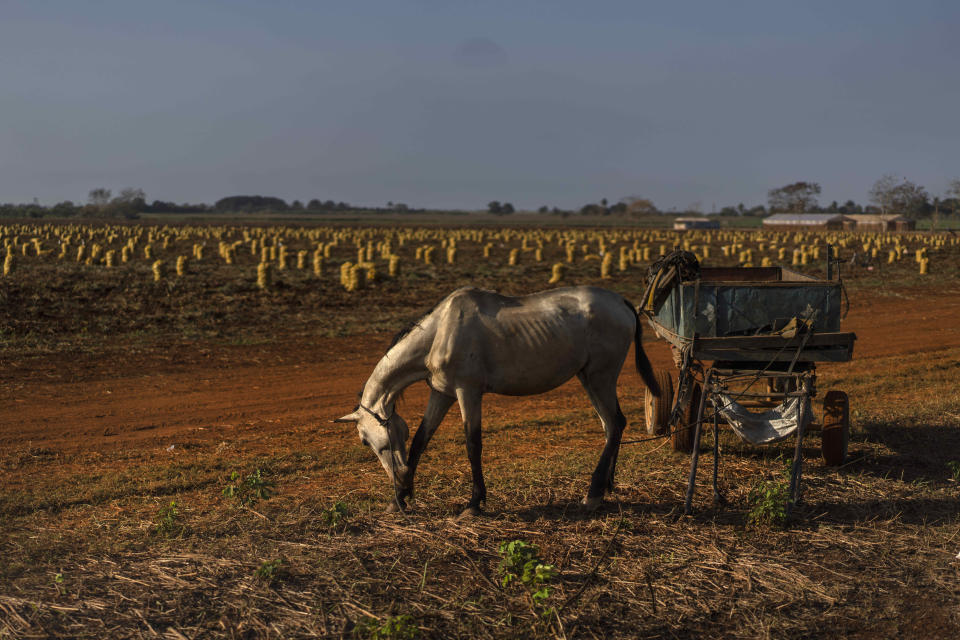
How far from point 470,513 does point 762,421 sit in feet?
12.0

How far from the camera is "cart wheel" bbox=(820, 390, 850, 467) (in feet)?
30.7

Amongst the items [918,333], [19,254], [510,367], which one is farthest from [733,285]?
[19,254]

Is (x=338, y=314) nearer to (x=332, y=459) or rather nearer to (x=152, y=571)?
(x=332, y=459)

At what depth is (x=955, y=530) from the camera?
752 cm

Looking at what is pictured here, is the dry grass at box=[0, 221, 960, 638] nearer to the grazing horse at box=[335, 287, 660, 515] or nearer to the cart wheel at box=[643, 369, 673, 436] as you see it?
the cart wheel at box=[643, 369, 673, 436]

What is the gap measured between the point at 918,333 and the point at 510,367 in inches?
685

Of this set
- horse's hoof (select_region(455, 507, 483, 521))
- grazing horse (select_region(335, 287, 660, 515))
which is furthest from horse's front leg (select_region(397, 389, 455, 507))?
horse's hoof (select_region(455, 507, 483, 521))

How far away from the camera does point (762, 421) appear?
349 inches

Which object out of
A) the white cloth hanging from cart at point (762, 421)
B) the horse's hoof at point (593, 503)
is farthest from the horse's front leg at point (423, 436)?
the white cloth hanging from cart at point (762, 421)

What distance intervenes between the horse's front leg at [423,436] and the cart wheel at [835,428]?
4.86 meters

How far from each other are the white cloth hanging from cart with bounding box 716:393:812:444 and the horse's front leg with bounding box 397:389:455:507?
3.17 meters

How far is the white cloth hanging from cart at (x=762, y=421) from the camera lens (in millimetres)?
8688

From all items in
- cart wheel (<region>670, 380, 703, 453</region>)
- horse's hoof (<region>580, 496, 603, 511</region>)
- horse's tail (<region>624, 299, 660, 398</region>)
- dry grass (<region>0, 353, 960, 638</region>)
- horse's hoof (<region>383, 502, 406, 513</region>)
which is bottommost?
dry grass (<region>0, 353, 960, 638</region>)

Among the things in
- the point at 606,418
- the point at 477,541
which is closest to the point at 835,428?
the point at 606,418
